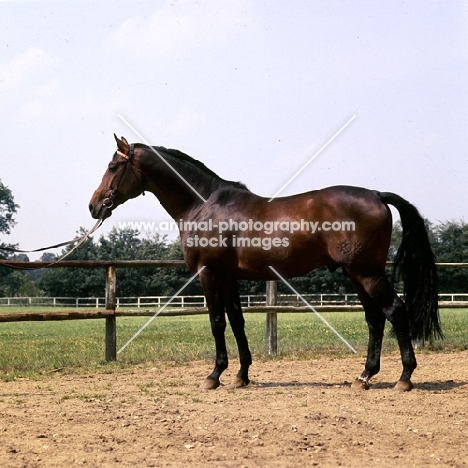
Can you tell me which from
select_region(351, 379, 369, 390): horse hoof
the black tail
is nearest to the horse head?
the black tail

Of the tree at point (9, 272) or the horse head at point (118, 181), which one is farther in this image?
the tree at point (9, 272)

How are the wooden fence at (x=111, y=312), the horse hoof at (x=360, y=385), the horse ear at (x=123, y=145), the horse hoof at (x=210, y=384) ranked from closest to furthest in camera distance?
the horse hoof at (x=360, y=385)
the horse hoof at (x=210, y=384)
the horse ear at (x=123, y=145)
the wooden fence at (x=111, y=312)

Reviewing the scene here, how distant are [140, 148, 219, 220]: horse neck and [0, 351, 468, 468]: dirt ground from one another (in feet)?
5.87

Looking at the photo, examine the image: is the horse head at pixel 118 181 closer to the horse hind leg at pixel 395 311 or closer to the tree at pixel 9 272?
the horse hind leg at pixel 395 311

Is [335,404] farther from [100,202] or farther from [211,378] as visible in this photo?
[100,202]

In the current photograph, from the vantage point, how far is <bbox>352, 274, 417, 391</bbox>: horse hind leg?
19.1 ft

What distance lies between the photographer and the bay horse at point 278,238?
5.84m

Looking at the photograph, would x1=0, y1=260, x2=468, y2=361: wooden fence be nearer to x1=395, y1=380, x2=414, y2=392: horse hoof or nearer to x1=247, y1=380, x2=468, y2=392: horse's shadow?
x1=247, y1=380, x2=468, y2=392: horse's shadow

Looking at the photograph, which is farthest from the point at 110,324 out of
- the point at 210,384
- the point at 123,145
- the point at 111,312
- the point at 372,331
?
the point at 372,331

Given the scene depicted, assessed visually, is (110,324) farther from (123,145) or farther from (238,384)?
(123,145)

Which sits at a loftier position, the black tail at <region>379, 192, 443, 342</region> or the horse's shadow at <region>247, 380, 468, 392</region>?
the black tail at <region>379, 192, 443, 342</region>

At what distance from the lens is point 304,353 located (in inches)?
353

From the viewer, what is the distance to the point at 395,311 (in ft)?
19.3

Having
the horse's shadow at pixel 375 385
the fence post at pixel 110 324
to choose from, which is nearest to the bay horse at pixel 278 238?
the horse's shadow at pixel 375 385
